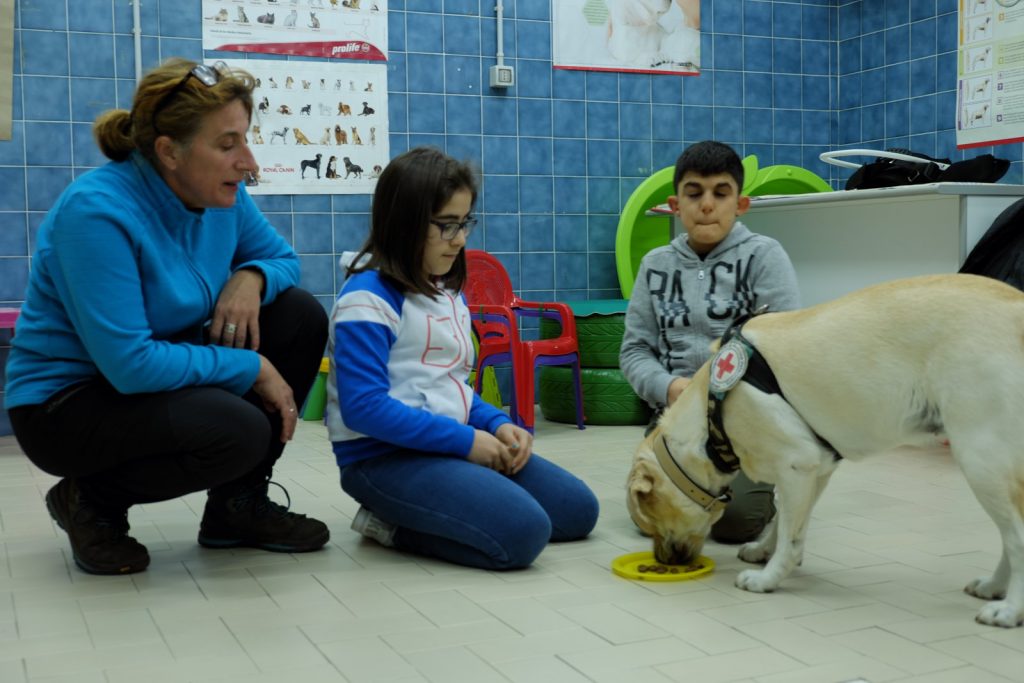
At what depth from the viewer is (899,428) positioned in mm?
2092

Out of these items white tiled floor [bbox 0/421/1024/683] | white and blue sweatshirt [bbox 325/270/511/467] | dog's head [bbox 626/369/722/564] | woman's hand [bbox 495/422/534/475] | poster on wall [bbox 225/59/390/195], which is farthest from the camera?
poster on wall [bbox 225/59/390/195]

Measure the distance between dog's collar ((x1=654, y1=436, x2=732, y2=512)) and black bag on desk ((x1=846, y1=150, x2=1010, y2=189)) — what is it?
9.12ft

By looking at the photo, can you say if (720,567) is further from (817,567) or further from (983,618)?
(983,618)

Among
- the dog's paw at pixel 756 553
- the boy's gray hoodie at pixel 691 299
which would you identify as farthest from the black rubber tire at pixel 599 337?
the dog's paw at pixel 756 553

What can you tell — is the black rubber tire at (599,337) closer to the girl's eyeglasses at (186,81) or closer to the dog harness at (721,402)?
the dog harness at (721,402)

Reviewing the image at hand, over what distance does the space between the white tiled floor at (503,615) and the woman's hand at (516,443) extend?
0.23 meters

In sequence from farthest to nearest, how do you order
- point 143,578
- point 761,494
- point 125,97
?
point 125,97 → point 761,494 → point 143,578

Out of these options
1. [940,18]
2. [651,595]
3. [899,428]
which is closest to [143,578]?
[651,595]

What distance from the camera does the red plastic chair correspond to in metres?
4.58

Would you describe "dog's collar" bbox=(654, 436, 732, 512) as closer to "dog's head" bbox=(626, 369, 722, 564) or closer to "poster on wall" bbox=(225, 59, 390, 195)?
"dog's head" bbox=(626, 369, 722, 564)

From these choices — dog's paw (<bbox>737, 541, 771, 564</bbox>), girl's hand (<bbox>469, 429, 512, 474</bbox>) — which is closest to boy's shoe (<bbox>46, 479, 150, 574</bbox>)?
girl's hand (<bbox>469, 429, 512, 474</bbox>)

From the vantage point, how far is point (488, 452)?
254 cm

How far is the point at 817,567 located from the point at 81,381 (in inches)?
67.3

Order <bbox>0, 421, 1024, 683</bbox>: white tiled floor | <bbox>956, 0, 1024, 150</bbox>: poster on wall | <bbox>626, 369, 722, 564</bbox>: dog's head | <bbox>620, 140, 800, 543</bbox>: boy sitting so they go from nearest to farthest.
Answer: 1. <bbox>0, 421, 1024, 683</bbox>: white tiled floor
2. <bbox>626, 369, 722, 564</bbox>: dog's head
3. <bbox>620, 140, 800, 543</bbox>: boy sitting
4. <bbox>956, 0, 1024, 150</bbox>: poster on wall
